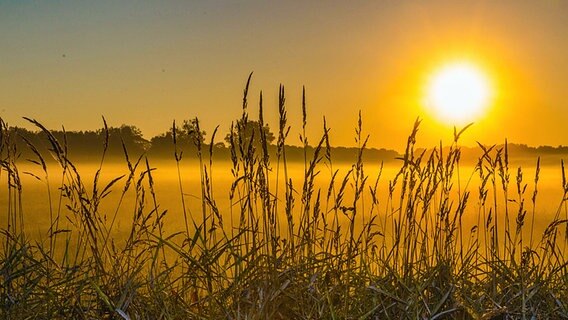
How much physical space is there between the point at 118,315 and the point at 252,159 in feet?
3.03

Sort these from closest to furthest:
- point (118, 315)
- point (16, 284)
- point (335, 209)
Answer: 1. point (118, 315)
2. point (16, 284)
3. point (335, 209)

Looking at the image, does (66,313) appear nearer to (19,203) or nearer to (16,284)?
(16,284)

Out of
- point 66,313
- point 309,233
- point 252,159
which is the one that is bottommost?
point 66,313

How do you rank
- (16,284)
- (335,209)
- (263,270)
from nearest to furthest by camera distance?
(263,270), (16,284), (335,209)

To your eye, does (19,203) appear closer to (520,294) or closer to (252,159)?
(252,159)

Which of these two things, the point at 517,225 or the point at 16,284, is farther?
the point at 517,225

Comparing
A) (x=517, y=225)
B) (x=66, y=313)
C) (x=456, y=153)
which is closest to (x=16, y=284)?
(x=66, y=313)

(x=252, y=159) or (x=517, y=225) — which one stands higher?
(x=252, y=159)

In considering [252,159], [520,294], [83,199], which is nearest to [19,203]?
[83,199]

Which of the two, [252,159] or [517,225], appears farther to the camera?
[517,225]

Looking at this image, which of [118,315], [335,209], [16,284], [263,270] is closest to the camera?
[118,315]

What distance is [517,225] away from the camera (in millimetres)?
3732

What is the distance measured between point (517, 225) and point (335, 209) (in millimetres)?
1015

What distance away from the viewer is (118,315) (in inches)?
116
